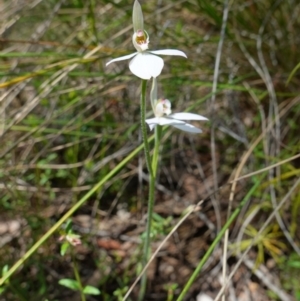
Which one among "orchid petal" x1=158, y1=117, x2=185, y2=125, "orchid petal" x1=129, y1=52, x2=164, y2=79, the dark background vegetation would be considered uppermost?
"orchid petal" x1=129, y1=52, x2=164, y2=79

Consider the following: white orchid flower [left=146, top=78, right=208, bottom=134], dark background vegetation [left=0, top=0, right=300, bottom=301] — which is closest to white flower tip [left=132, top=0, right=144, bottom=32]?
white orchid flower [left=146, top=78, right=208, bottom=134]

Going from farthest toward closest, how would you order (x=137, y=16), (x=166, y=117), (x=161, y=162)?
(x=161, y=162), (x=166, y=117), (x=137, y=16)

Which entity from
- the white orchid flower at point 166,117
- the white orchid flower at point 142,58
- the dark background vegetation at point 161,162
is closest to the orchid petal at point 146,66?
the white orchid flower at point 142,58

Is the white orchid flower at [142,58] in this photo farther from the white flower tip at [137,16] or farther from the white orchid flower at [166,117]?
the white orchid flower at [166,117]

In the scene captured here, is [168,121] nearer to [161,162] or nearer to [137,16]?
[137,16]

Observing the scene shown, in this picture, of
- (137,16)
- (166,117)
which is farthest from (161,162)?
(137,16)

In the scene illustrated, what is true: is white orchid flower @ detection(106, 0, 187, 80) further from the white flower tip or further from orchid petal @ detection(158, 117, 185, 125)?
orchid petal @ detection(158, 117, 185, 125)

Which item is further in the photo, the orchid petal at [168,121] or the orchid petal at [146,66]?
the orchid petal at [168,121]
